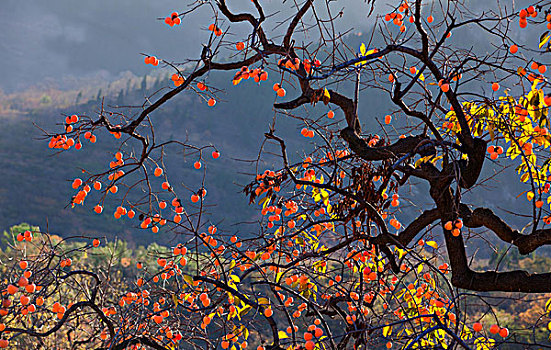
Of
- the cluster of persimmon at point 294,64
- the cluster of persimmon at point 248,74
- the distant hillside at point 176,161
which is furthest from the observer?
the distant hillside at point 176,161

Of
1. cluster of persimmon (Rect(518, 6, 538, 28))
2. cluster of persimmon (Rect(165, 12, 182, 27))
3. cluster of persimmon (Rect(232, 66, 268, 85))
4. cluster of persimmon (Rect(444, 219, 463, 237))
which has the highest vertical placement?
cluster of persimmon (Rect(518, 6, 538, 28))

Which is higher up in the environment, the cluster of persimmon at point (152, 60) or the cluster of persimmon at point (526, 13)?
the cluster of persimmon at point (526, 13)

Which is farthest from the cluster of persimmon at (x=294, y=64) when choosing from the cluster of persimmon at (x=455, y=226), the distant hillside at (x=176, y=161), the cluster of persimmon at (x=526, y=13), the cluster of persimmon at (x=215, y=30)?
the distant hillside at (x=176, y=161)

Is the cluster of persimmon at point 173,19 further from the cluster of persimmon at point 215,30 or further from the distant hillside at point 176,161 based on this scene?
the distant hillside at point 176,161

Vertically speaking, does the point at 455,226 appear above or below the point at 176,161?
below

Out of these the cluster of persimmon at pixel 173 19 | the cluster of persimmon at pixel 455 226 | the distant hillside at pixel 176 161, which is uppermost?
the distant hillside at pixel 176 161

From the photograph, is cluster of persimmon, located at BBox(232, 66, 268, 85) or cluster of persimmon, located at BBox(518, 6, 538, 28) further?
cluster of persimmon, located at BBox(518, 6, 538, 28)

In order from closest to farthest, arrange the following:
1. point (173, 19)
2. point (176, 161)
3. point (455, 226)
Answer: point (455, 226)
point (173, 19)
point (176, 161)

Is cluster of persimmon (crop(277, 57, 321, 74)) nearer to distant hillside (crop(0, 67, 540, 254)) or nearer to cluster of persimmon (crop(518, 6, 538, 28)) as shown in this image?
cluster of persimmon (crop(518, 6, 538, 28))

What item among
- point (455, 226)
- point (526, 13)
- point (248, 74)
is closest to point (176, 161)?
point (248, 74)

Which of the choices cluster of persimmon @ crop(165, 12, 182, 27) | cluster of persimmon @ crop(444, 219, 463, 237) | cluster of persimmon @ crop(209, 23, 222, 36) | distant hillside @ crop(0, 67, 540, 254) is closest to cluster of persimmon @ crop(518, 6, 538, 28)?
cluster of persimmon @ crop(444, 219, 463, 237)

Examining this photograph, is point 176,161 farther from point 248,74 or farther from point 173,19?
point 248,74

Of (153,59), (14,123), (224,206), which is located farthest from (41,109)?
(153,59)

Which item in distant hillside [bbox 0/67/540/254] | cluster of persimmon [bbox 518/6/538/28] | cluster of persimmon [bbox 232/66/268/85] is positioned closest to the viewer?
cluster of persimmon [bbox 232/66/268/85]
